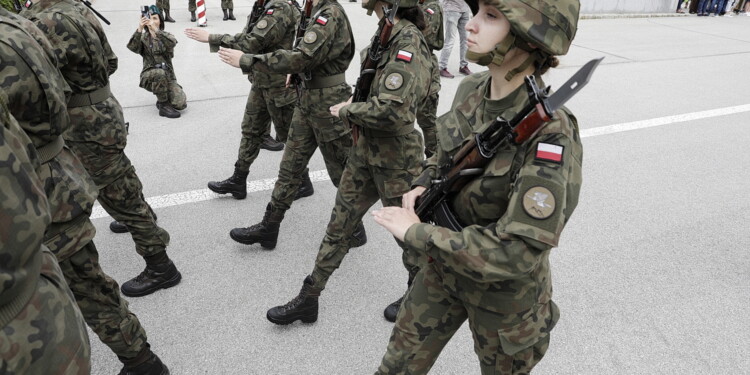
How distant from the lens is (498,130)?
57.9 inches

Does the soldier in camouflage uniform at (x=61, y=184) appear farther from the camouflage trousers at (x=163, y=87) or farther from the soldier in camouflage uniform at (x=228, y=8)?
the soldier in camouflage uniform at (x=228, y=8)

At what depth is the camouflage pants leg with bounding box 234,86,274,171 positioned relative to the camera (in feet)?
13.0

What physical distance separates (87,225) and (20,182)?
1038 mm

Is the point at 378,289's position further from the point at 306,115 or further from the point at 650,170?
the point at 650,170

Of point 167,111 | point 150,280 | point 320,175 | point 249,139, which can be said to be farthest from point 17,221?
point 167,111

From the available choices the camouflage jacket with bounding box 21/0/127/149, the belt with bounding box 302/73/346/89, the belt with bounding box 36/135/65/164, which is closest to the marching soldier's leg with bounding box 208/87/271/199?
the belt with bounding box 302/73/346/89

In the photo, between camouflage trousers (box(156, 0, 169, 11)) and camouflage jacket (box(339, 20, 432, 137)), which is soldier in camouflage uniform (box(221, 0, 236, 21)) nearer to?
camouflage trousers (box(156, 0, 169, 11))

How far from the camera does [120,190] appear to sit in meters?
2.79

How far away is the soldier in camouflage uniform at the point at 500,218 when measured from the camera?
1373mm

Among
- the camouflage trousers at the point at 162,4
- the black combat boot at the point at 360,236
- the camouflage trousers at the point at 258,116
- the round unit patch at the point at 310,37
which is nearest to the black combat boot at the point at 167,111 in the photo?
the camouflage trousers at the point at 258,116

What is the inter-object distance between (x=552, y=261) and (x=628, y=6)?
52.0 ft

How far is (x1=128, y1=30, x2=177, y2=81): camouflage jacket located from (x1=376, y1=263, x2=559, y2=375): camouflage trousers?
4.97 meters

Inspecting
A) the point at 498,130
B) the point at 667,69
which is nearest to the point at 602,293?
the point at 498,130

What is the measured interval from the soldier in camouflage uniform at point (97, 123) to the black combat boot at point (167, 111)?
2908 millimetres
